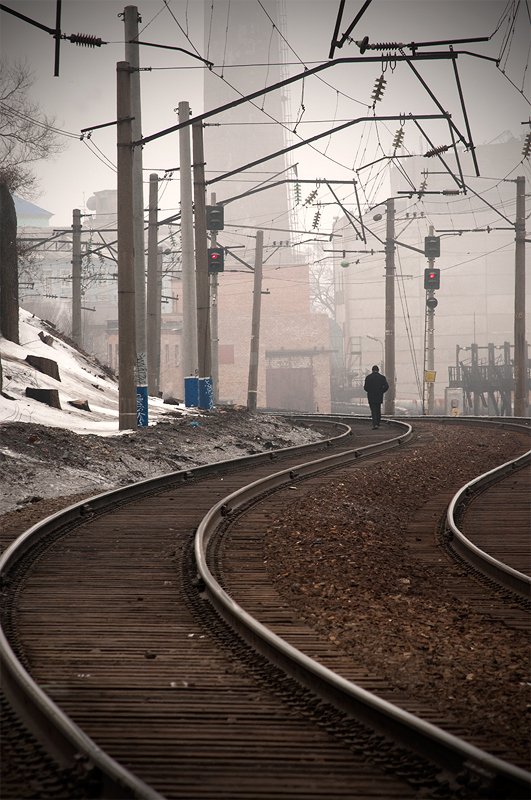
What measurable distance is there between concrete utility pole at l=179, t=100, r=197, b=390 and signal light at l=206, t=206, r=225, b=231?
12.9 feet

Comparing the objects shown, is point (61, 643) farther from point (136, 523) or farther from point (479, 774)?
point (136, 523)

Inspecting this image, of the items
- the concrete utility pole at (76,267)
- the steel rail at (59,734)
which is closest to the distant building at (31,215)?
the concrete utility pole at (76,267)

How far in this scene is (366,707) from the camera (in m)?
5.20

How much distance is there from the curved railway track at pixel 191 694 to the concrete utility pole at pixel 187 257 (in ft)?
55.0

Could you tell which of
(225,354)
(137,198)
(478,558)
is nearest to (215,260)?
(137,198)

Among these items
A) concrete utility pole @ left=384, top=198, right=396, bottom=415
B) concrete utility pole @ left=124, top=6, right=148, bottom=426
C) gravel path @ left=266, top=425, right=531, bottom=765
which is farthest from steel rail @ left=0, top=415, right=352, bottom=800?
concrete utility pole @ left=384, top=198, right=396, bottom=415

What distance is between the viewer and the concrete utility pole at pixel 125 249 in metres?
21.3

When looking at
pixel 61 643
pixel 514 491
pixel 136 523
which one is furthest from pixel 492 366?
pixel 61 643

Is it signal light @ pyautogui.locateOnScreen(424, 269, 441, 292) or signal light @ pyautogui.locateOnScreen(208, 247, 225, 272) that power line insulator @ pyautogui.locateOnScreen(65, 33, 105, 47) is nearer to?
signal light @ pyautogui.locateOnScreen(208, 247, 225, 272)

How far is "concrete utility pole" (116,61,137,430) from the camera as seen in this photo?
69.8 ft

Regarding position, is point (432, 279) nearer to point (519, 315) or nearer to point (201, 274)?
point (519, 315)

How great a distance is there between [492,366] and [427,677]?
218 ft

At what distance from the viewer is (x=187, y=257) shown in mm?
27234

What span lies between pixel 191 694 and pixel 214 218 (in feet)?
92.5
